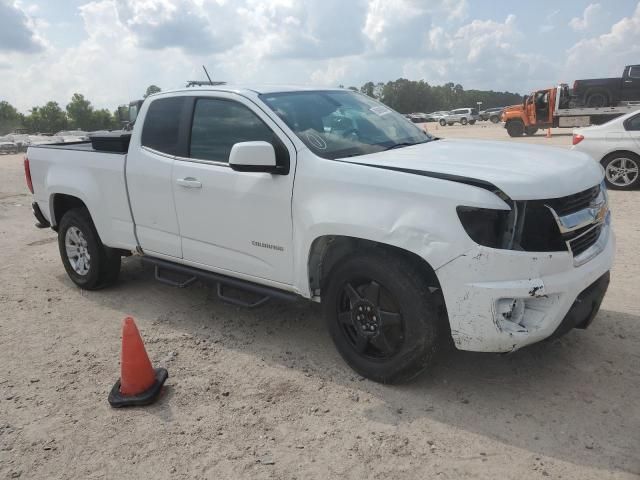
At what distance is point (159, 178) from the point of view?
4.48m

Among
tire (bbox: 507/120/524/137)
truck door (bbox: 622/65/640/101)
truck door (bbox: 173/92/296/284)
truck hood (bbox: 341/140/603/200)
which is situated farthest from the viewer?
tire (bbox: 507/120/524/137)

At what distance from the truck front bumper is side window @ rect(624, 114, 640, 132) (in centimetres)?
779

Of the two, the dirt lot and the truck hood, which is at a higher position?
the truck hood

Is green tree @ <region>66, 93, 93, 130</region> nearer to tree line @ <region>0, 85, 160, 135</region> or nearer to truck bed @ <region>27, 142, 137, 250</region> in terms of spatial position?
tree line @ <region>0, 85, 160, 135</region>

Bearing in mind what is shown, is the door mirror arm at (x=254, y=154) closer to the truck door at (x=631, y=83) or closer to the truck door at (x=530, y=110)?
the truck door at (x=631, y=83)

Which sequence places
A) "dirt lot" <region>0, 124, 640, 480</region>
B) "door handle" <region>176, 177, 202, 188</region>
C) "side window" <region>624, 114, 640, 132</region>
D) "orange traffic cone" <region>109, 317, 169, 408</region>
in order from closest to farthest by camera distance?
"dirt lot" <region>0, 124, 640, 480</region>
"orange traffic cone" <region>109, 317, 169, 408</region>
"door handle" <region>176, 177, 202, 188</region>
"side window" <region>624, 114, 640, 132</region>

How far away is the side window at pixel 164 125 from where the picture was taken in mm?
4516

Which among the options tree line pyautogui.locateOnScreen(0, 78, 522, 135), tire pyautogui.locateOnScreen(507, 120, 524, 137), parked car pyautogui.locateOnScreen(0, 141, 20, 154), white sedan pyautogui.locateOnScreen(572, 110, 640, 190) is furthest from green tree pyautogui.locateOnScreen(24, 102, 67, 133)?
white sedan pyautogui.locateOnScreen(572, 110, 640, 190)

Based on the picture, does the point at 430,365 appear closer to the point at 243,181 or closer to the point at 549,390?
the point at 549,390

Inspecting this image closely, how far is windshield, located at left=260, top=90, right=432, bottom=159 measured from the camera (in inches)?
148

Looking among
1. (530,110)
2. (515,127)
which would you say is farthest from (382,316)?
(515,127)

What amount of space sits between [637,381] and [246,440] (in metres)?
2.40

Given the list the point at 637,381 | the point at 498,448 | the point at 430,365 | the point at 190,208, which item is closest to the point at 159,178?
the point at 190,208

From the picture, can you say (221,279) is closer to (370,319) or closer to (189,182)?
(189,182)
